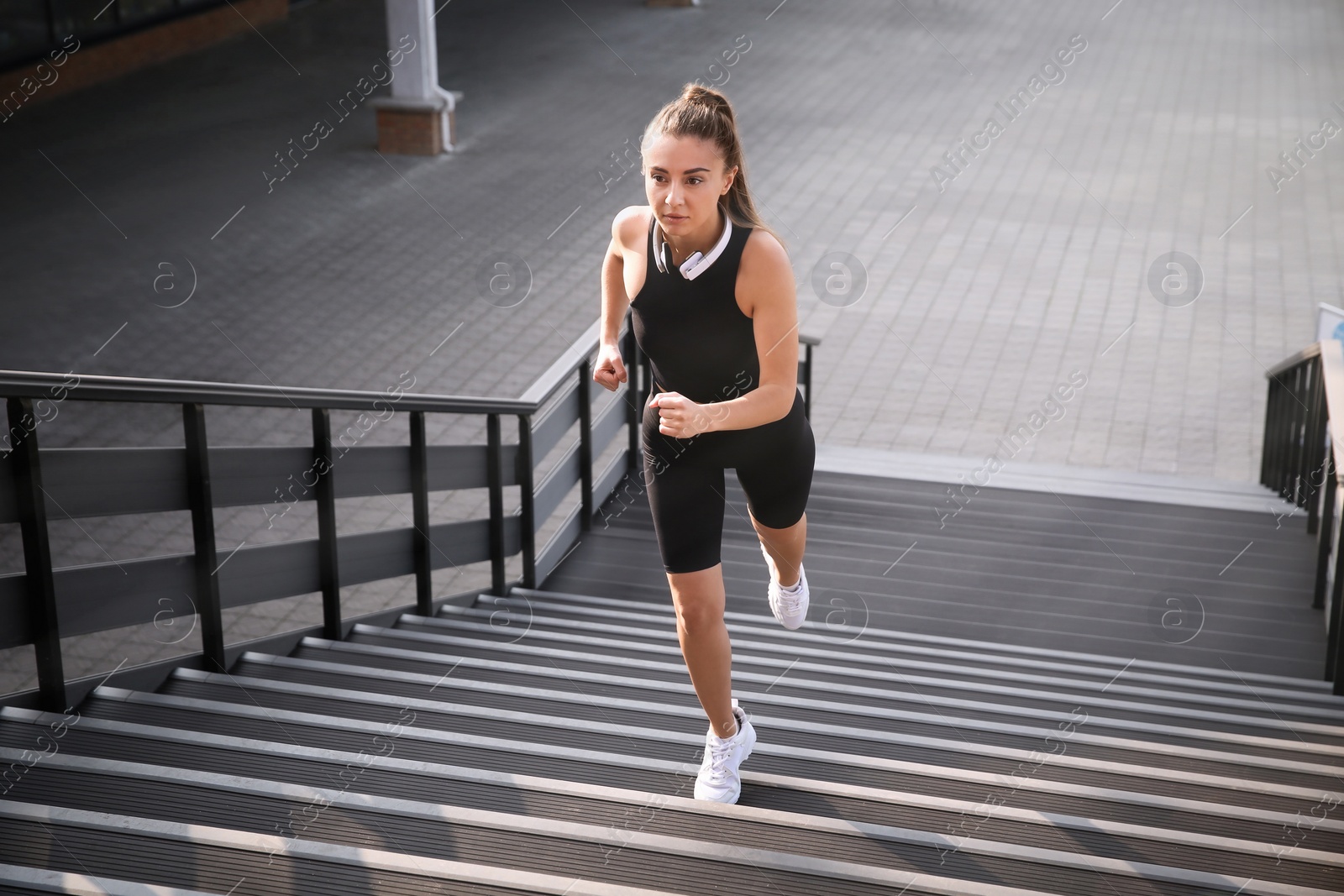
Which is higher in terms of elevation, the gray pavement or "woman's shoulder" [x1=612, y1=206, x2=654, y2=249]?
"woman's shoulder" [x1=612, y1=206, x2=654, y2=249]

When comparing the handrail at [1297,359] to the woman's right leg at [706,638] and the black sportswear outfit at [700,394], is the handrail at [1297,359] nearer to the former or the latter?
the black sportswear outfit at [700,394]

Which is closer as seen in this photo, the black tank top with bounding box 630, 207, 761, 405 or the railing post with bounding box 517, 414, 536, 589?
the black tank top with bounding box 630, 207, 761, 405

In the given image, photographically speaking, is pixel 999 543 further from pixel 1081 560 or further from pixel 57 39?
pixel 57 39

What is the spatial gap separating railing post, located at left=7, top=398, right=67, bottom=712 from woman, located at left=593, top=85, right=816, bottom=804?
144 centimetres

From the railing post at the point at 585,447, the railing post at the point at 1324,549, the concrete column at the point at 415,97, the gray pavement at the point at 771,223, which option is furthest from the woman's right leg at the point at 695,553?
the concrete column at the point at 415,97

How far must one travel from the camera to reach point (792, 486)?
3.14 m

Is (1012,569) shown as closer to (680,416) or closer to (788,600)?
(788,600)

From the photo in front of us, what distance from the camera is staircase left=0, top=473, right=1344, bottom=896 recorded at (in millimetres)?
2516

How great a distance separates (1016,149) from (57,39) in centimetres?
1198

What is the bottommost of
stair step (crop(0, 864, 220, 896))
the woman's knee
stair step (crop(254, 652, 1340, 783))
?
stair step (crop(254, 652, 1340, 783))

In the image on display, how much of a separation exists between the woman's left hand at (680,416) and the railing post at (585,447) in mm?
3129

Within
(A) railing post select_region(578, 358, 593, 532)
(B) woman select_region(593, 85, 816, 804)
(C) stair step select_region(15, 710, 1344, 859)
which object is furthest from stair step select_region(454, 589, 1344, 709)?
(B) woman select_region(593, 85, 816, 804)

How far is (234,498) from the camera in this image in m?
3.77

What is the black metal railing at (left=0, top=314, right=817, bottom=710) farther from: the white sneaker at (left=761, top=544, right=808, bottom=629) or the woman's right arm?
the white sneaker at (left=761, top=544, right=808, bottom=629)
